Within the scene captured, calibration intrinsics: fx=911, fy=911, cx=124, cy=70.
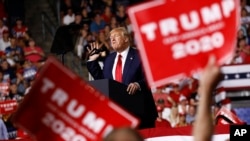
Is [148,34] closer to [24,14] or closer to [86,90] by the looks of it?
[86,90]

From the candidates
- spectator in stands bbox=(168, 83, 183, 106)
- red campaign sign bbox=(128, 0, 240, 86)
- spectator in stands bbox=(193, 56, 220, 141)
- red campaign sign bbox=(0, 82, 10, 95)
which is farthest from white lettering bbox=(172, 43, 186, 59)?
red campaign sign bbox=(0, 82, 10, 95)

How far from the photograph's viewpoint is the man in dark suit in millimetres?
7141

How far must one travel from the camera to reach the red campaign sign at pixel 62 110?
3.96 meters

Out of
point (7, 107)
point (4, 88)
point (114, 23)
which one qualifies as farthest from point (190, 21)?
point (114, 23)

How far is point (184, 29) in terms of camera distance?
13.0 feet

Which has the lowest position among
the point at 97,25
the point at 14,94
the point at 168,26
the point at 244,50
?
the point at 244,50

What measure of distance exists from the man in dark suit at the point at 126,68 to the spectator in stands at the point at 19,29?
1057cm

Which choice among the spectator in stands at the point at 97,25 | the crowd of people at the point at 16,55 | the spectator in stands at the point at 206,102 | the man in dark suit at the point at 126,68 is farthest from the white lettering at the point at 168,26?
the spectator in stands at the point at 97,25

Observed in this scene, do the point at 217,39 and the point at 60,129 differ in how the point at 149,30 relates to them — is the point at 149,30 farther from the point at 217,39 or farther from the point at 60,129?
the point at 60,129

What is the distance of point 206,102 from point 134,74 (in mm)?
3765

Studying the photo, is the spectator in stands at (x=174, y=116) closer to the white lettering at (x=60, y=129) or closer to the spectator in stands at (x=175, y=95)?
the spectator in stands at (x=175, y=95)

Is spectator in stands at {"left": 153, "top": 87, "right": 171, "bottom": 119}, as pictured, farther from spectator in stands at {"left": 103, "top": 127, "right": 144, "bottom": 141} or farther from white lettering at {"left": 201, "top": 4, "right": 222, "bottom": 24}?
spectator in stands at {"left": 103, "top": 127, "right": 144, "bottom": 141}

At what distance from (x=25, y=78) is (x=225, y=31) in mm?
12255

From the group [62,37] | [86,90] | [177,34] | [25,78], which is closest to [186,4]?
[177,34]
